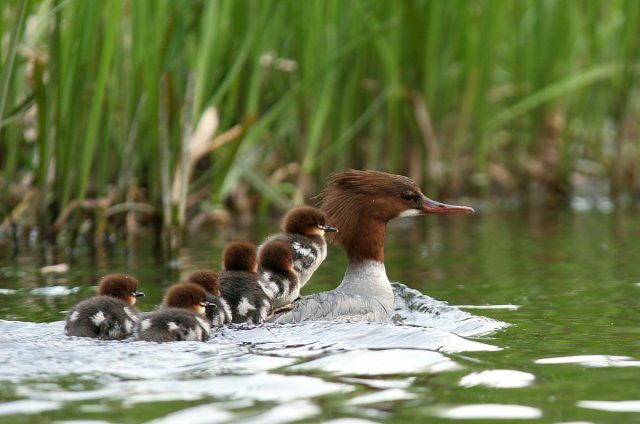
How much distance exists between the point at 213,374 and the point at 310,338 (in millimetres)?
957

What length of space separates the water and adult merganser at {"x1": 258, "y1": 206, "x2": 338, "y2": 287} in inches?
22.3

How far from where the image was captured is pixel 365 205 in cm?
689

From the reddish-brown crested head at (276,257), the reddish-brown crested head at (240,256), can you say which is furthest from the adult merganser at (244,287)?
the reddish-brown crested head at (276,257)

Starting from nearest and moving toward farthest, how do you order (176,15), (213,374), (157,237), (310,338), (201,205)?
(213,374) < (310,338) < (176,15) < (157,237) < (201,205)

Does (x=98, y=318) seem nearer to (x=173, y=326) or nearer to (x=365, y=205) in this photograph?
(x=173, y=326)

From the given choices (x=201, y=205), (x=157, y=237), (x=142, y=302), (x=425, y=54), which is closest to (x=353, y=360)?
(x=142, y=302)

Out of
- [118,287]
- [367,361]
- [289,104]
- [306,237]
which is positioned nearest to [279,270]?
[306,237]

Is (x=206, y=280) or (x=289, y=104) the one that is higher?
(x=289, y=104)

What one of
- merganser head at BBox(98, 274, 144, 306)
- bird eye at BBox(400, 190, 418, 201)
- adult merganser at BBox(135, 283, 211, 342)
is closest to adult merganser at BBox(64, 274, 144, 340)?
adult merganser at BBox(135, 283, 211, 342)

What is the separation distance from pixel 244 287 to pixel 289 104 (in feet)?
13.8

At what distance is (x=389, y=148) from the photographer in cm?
1191

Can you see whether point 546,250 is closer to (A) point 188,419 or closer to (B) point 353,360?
(B) point 353,360

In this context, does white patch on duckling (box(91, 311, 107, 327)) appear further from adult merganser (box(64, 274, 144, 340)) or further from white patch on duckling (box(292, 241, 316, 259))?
white patch on duckling (box(292, 241, 316, 259))

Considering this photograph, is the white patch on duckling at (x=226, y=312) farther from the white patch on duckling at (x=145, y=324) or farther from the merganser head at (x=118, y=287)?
the white patch on duckling at (x=145, y=324)
